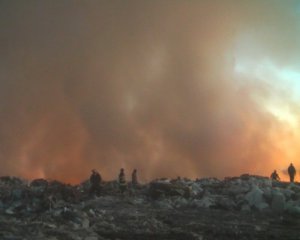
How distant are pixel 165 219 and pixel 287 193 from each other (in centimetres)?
936

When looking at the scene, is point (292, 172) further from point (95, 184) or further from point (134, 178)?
point (95, 184)

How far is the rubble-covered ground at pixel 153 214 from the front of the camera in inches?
575

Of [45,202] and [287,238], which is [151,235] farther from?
[45,202]

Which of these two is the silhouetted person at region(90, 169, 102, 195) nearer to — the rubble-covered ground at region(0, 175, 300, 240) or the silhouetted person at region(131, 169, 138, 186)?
the rubble-covered ground at region(0, 175, 300, 240)

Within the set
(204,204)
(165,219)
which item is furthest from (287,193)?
(165,219)

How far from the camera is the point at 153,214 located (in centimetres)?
1977

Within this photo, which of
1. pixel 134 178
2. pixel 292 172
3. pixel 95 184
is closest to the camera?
pixel 95 184

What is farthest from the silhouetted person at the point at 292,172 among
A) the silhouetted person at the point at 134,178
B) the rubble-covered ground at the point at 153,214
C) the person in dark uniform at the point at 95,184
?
the person in dark uniform at the point at 95,184

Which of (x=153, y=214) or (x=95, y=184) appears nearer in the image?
(x=153, y=214)

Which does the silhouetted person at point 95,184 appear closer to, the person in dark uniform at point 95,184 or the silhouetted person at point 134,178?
the person in dark uniform at point 95,184

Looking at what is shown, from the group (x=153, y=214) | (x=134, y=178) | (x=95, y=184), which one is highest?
(x=134, y=178)

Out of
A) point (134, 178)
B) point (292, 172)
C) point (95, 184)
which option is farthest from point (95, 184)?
point (292, 172)

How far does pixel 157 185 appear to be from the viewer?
27.2 m

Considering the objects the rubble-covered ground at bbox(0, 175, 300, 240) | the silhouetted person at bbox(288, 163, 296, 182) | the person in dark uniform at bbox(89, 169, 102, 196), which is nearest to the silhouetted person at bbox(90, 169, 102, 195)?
the person in dark uniform at bbox(89, 169, 102, 196)
